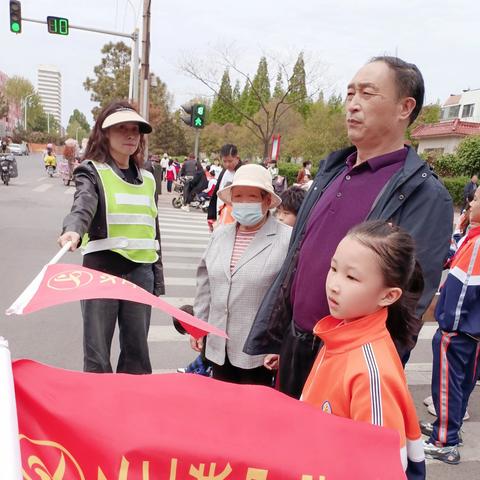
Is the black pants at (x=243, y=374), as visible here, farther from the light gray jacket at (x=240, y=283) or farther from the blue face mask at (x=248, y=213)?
the blue face mask at (x=248, y=213)

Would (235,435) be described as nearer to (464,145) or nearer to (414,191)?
(414,191)

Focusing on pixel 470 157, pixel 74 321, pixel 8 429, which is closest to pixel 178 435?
pixel 8 429

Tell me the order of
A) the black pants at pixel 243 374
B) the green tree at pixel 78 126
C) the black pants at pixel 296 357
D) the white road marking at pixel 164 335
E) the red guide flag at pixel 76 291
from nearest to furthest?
the red guide flag at pixel 76 291 → the black pants at pixel 296 357 → the black pants at pixel 243 374 → the white road marking at pixel 164 335 → the green tree at pixel 78 126

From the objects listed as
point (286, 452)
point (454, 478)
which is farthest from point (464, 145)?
point (286, 452)

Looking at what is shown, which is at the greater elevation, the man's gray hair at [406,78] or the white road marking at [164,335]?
the man's gray hair at [406,78]

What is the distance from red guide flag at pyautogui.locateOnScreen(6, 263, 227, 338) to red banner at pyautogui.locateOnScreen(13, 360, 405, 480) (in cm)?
23

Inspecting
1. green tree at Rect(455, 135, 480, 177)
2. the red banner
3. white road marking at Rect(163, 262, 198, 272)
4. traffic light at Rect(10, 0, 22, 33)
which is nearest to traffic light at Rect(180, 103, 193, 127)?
traffic light at Rect(10, 0, 22, 33)

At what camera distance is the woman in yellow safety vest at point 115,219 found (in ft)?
8.64

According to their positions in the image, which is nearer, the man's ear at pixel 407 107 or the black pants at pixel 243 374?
the man's ear at pixel 407 107

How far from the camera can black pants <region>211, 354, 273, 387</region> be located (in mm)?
2582

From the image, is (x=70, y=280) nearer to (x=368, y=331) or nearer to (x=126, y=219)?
(x=368, y=331)

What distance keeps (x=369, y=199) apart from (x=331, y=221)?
0.17 meters

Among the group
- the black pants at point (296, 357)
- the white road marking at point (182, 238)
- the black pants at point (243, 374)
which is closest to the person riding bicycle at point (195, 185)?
the white road marking at point (182, 238)

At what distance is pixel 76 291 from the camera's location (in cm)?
152
